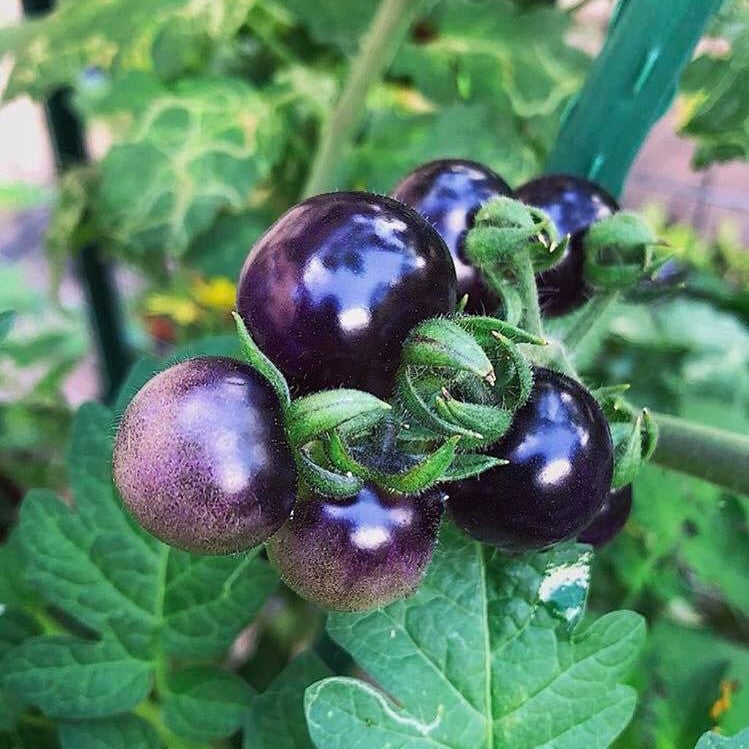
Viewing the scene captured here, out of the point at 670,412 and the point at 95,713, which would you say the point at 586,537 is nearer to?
the point at 95,713

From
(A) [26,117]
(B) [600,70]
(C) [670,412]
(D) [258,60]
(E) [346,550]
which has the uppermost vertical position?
(B) [600,70]

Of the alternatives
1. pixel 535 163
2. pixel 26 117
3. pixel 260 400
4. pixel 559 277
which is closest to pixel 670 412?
pixel 535 163

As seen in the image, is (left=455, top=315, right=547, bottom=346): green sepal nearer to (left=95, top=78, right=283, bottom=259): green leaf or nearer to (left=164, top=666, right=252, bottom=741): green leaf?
(left=164, top=666, right=252, bottom=741): green leaf

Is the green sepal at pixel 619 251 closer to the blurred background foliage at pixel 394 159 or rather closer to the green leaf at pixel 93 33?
the blurred background foliage at pixel 394 159

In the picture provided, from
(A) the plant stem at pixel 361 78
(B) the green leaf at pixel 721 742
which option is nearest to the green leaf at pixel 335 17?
(A) the plant stem at pixel 361 78

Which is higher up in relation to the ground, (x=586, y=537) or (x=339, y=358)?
(x=339, y=358)
